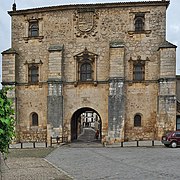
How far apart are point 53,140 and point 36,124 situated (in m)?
2.63

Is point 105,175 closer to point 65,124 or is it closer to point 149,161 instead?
point 149,161

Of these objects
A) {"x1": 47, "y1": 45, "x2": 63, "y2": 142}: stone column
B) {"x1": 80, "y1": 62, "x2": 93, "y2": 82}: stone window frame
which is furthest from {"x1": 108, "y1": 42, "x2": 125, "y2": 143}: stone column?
{"x1": 47, "y1": 45, "x2": 63, "y2": 142}: stone column

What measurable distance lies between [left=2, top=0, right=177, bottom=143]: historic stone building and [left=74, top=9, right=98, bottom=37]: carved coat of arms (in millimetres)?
87

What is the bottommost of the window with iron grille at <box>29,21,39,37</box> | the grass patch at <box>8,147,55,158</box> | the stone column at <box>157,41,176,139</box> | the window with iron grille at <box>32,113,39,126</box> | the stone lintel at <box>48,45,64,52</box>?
the grass patch at <box>8,147,55,158</box>

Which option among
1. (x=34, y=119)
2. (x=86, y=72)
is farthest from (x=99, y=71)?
(x=34, y=119)

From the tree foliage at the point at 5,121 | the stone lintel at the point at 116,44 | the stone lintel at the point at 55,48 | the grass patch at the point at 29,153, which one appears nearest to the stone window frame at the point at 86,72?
the stone lintel at the point at 55,48

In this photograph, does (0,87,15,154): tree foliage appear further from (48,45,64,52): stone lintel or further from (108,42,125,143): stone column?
(48,45,64,52): stone lintel

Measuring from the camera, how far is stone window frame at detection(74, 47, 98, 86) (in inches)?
1133

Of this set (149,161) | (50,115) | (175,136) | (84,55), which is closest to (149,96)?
(175,136)

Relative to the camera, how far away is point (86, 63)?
2922cm

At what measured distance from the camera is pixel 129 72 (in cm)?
2855

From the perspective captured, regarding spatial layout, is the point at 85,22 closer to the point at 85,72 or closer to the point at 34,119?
the point at 85,72

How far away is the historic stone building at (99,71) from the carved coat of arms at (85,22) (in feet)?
0.29

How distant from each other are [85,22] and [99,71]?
4.58m
